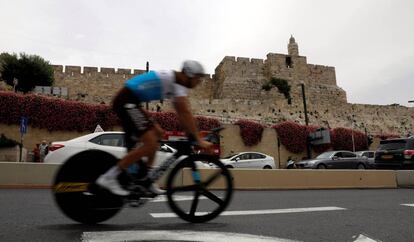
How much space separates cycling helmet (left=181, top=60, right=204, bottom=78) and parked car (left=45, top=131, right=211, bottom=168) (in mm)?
6359

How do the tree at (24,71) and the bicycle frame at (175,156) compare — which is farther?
the tree at (24,71)

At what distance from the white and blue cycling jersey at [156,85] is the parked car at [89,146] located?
6.31m

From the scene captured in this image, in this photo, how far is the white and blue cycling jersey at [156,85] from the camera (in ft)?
11.7

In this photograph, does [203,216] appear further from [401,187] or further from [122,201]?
[401,187]

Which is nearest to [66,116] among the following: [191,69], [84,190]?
[84,190]

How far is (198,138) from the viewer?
3.64 metres

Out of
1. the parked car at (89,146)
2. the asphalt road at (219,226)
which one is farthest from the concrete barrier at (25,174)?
the asphalt road at (219,226)

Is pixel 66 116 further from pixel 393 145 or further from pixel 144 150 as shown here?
pixel 144 150

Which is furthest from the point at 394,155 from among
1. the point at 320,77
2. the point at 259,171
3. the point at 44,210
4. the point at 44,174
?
the point at 320,77

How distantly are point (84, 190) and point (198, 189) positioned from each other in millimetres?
1123

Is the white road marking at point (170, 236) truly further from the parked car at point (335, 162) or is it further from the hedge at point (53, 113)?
the hedge at point (53, 113)

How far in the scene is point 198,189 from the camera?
3926 millimetres

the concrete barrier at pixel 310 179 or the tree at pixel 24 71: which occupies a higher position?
the tree at pixel 24 71

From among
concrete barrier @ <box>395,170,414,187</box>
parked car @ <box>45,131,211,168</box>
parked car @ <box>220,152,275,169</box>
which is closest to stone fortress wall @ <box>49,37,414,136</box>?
parked car @ <box>220,152,275,169</box>
